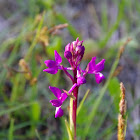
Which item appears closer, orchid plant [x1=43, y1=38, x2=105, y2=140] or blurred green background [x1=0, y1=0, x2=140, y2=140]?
orchid plant [x1=43, y1=38, x2=105, y2=140]

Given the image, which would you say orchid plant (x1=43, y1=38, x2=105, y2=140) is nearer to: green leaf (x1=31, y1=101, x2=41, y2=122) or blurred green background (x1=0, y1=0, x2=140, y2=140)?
blurred green background (x1=0, y1=0, x2=140, y2=140)

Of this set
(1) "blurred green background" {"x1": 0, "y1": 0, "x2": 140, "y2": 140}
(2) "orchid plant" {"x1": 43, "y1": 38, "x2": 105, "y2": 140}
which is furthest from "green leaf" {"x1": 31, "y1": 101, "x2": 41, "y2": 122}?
(2) "orchid plant" {"x1": 43, "y1": 38, "x2": 105, "y2": 140}

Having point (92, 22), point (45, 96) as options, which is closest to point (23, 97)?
point (45, 96)

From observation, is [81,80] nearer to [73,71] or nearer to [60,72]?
[73,71]

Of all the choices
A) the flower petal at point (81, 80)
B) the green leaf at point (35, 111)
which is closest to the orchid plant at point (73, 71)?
the flower petal at point (81, 80)

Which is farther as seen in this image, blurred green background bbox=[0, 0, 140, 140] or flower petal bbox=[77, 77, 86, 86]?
blurred green background bbox=[0, 0, 140, 140]

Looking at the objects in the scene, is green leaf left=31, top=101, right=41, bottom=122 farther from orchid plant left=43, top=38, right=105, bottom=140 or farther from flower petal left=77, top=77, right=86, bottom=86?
flower petal left=77, top=77, right=86, bottom=86

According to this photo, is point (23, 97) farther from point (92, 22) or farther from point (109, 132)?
point (92, 22)

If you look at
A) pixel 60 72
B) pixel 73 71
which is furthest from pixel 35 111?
pixel 73 71

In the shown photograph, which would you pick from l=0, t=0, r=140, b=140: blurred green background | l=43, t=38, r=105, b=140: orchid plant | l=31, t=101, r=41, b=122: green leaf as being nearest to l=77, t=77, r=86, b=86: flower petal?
l=43, t=38, r=105, b=140: orchid plant
